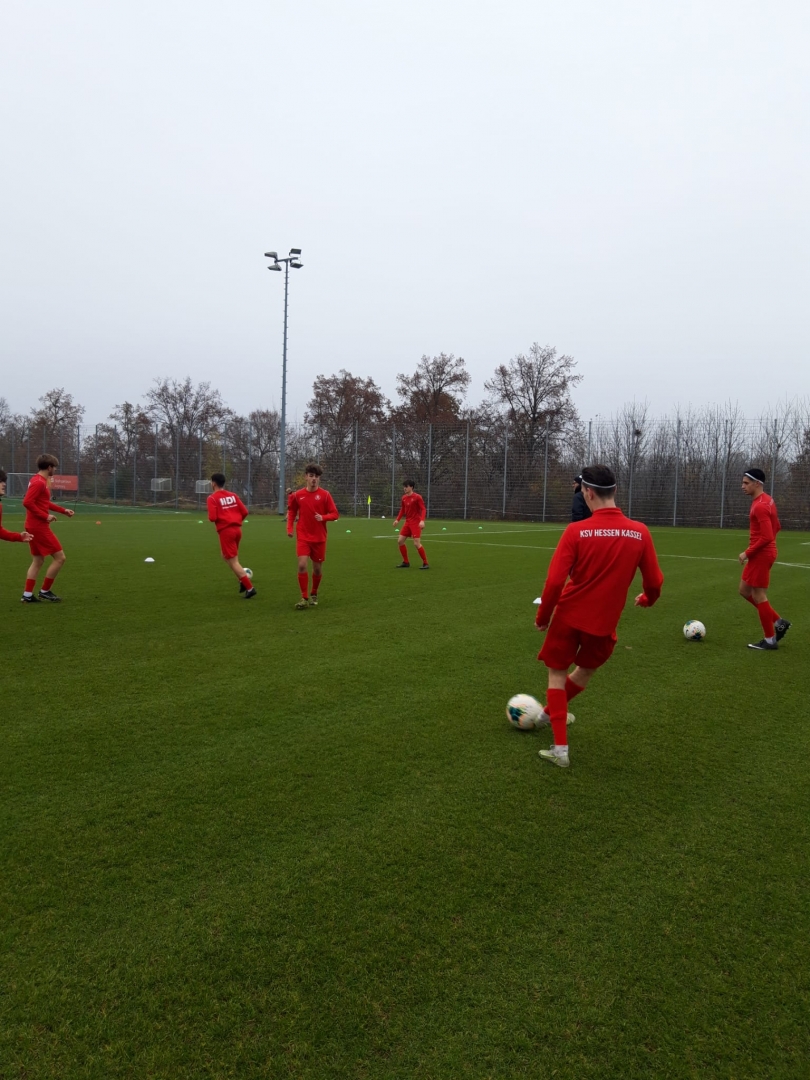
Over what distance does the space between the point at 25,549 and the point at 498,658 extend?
15.1 metres

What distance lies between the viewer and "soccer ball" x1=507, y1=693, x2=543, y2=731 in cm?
523

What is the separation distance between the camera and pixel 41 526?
1016cm

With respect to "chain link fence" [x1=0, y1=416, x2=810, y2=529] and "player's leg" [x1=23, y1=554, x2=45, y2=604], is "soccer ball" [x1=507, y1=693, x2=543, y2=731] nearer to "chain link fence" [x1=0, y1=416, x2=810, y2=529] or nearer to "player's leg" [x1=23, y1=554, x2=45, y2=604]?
"player's leg" [x1=23, y1=554, x2=45, y2=604]

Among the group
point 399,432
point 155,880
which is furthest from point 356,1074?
point 399,432

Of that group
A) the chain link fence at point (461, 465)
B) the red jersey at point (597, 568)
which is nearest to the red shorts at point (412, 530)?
the red jersey at point (597, 568)

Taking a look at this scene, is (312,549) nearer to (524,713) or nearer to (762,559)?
(524,713)

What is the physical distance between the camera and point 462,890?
3150 millimetres

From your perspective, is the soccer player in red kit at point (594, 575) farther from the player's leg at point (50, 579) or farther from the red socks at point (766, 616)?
the player's leg at point (50, 579)

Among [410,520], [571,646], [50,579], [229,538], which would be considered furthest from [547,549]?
[571,646]

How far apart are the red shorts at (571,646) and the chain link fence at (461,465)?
34.3 metres

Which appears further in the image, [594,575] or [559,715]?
[559,715]

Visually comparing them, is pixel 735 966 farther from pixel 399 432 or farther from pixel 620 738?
pixel 399 432

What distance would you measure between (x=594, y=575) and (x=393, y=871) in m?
2.09

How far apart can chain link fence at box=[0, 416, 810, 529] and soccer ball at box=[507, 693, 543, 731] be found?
33876 mm
